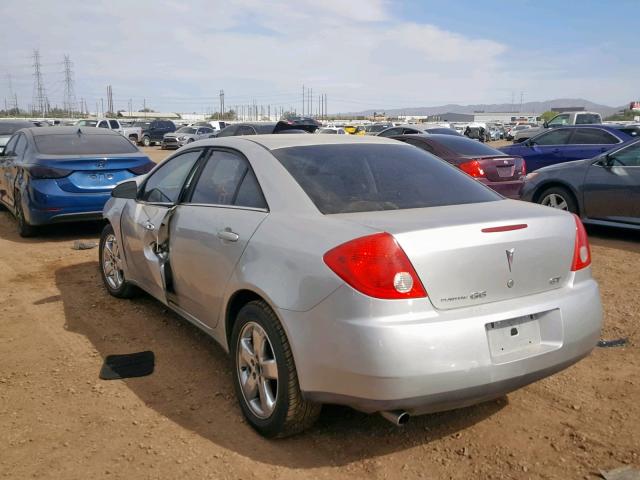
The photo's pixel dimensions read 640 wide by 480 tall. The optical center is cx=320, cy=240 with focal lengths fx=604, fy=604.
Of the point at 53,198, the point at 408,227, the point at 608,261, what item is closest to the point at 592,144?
the point at 608,261

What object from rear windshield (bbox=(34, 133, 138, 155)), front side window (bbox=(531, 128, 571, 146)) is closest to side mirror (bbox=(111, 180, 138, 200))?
rear windshield (bbox=(34, 133, 138, 155))

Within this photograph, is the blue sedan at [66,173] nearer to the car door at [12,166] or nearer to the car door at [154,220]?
the car door at [12,166]

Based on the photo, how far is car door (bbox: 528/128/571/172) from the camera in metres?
12.7

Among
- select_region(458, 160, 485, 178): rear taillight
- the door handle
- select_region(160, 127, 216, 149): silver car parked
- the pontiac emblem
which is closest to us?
the pontiac emblem

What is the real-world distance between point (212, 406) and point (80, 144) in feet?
20.3

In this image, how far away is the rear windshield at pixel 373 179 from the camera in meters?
3.29

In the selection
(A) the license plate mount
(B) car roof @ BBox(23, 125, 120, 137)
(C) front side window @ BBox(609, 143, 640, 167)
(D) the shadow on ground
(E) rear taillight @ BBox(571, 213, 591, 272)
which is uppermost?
(B) car roof @ BBox(23, 125, 120, 137)

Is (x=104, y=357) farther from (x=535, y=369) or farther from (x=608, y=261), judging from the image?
(x=608, y=261)

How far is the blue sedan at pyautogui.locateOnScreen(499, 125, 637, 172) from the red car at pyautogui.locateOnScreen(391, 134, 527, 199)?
3414mm

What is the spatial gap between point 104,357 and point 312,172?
2.15 m

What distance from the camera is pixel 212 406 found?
142 inches

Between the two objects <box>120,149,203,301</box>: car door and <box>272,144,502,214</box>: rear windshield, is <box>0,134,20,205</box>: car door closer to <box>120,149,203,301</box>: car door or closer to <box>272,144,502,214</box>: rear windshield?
<box>120,149,203,301</box>: car door

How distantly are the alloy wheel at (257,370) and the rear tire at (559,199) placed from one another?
6.55 meters

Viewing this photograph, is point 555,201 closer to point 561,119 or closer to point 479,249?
point 479,249
